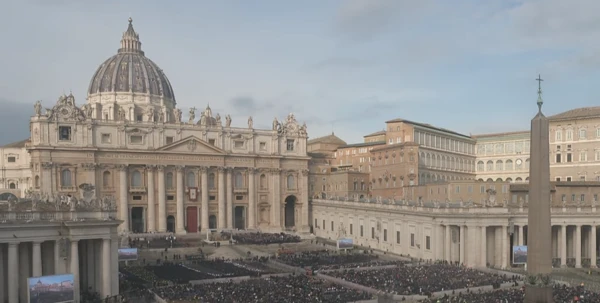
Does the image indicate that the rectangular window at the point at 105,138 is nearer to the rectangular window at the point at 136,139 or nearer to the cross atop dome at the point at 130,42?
the rectangular window at the point at 136,139

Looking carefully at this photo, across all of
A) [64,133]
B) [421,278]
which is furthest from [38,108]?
[421,278]

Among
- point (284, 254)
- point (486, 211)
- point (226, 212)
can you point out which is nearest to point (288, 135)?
point (226, 212)

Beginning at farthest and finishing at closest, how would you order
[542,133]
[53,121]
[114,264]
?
1. [53,121]
2. [114,264]
3. [542,133]

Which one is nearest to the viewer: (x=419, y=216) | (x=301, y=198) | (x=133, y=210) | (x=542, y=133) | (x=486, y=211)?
(x=542, y=133)

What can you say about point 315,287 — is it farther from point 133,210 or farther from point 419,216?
point 133,210

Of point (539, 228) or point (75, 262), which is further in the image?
point (75, 262)

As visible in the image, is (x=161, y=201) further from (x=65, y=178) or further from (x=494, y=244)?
(x=494, y=244)

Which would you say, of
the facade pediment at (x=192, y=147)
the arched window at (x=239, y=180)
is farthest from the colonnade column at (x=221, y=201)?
the facade pediment at (x=192, y=147)
